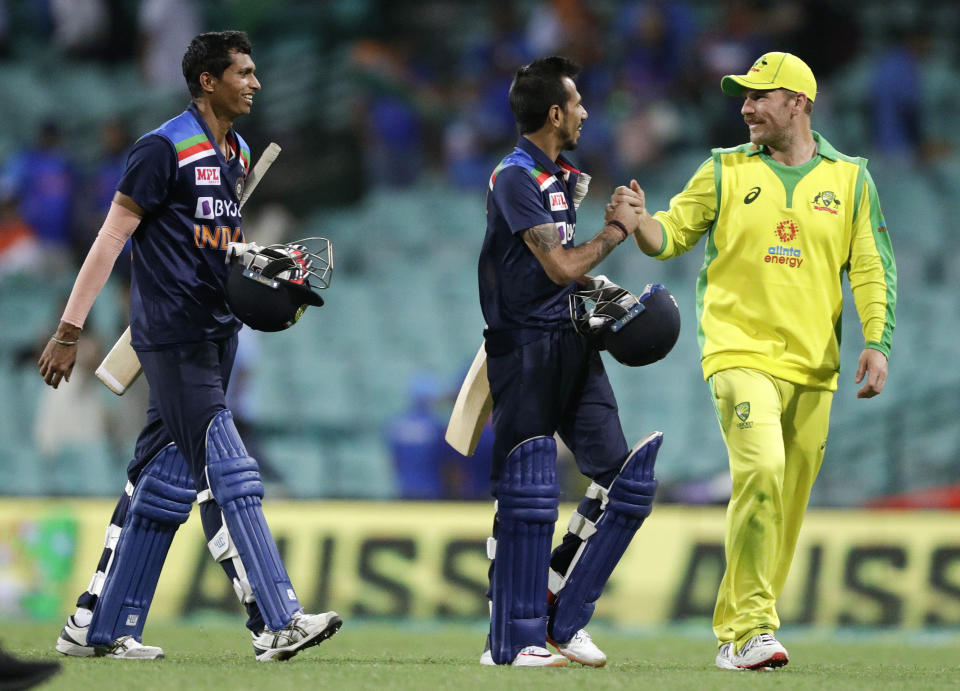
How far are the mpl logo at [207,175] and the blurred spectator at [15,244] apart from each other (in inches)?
331

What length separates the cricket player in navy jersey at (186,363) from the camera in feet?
16.9

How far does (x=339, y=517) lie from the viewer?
9141 millimetres

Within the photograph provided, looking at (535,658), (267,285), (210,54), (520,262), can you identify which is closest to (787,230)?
(520,262)

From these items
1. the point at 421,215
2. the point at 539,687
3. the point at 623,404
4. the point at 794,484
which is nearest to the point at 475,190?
the point at 421,215

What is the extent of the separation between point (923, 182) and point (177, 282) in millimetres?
9574

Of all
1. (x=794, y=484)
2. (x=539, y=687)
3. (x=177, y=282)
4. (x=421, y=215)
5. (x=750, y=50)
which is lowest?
(x=539, y=687)

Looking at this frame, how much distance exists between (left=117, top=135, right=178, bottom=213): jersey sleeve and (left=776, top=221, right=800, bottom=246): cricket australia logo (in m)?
2.25

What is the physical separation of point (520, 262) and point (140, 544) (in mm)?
1764

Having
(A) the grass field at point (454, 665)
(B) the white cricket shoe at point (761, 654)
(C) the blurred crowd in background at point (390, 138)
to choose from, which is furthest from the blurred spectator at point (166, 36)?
(B) the white cricket shoe at point (761, 654)

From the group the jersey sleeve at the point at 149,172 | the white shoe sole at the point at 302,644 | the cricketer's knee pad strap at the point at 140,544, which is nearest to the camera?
the white shoe sole at the point at 302,644

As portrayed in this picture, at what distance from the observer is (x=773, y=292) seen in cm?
564

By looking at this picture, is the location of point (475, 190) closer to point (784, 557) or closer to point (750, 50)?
point (750, 50)

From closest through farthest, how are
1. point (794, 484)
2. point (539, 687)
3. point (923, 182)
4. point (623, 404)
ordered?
point (539, 687)
point (794, 484)
point (623, 404)
point (923, 182)

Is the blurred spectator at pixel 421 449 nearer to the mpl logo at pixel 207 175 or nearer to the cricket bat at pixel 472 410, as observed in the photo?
the cricket bat at pixel 472 410
